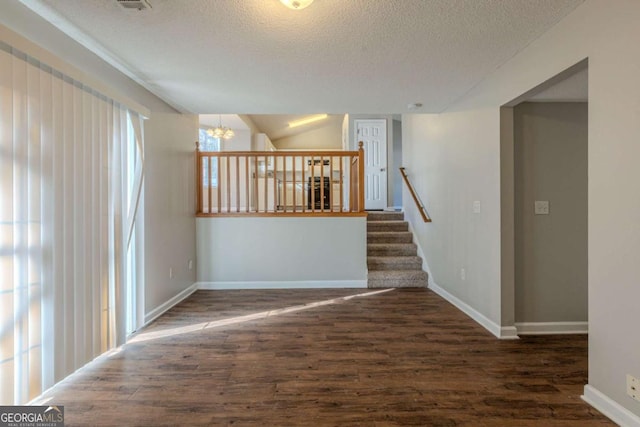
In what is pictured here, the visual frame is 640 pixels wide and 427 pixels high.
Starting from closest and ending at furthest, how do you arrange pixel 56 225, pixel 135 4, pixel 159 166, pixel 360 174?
pixel 135 4, pixel 56 225, pixel 159 166, pixel 360 174

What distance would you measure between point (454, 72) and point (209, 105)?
2.73 metres

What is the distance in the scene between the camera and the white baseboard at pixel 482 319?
2830 mm

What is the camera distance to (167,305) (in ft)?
12.2

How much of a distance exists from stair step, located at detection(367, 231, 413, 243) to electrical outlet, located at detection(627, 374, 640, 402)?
3.84m

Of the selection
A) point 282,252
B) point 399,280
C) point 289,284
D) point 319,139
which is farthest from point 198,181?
point 319,139

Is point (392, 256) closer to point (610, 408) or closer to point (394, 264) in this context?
point (394, 264)

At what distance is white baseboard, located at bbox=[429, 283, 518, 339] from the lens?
2830 millimetres

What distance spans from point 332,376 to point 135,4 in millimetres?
2646

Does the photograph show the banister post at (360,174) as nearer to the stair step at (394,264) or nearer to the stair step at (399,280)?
the stair step at (394,264)

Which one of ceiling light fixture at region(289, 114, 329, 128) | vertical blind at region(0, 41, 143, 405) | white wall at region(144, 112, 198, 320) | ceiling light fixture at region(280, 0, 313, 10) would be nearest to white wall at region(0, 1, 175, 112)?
vertical blind at region(0, 41, 143, 405)

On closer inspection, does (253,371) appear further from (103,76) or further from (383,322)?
(103,76)

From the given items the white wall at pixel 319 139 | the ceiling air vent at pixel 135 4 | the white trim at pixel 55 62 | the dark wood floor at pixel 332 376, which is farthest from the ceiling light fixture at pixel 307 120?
the ceiling air vent at pixel 135 4

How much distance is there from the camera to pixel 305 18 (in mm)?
2031

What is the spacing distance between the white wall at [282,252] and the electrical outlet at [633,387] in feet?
10.8
